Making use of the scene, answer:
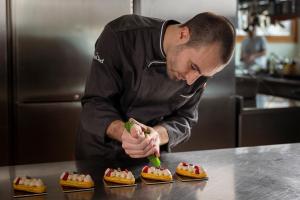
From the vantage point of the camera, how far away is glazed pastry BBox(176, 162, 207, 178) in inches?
57.2

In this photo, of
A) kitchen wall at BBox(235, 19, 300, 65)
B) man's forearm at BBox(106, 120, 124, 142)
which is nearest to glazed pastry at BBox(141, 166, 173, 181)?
man's forearm at BBox(106, 120, 124, 142)

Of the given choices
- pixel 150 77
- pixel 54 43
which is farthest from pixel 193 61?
pixel 54 43

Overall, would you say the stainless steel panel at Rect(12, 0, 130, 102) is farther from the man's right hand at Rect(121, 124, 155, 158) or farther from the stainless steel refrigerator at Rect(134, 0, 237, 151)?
the man's right hand at Rect(121, 124, 155, 158)

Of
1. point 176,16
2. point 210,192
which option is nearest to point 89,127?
point 210,192

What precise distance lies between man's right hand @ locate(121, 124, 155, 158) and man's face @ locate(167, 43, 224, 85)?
0.83 ft

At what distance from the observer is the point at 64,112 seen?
8.94ft

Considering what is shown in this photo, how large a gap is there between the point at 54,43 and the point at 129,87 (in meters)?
1.03

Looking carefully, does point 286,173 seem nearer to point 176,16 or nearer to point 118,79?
point 118,79

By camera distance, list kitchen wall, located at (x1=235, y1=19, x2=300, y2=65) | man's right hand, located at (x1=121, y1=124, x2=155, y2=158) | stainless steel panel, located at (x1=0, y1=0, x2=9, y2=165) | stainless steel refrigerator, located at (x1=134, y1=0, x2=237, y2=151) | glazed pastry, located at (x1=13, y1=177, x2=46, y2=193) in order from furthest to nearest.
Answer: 1. kitchen wall, located at (x1=235, y1=19, x2=300, y2=65)
2. stainless steel refrigerator, located at (x1=134, y1=0, x2=237, y2=151)
3. stainless steel panel, located at (x1=0, y1=0, x2=9, y2=165)
4. man's right hand, located at (x1=121, y1=124, x2=155, y2=158)
5. glazed pastry, located at (x1=13, y1=177, x2=46, y2=193)

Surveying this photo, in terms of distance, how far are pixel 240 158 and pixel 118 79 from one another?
1.66 ft

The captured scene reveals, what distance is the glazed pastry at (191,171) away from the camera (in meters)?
1.45

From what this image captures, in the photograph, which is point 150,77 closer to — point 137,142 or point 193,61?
point 193,61

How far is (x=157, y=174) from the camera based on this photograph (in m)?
1.43

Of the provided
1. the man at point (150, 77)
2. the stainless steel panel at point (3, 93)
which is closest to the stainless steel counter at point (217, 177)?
the man at point (150, 77)
